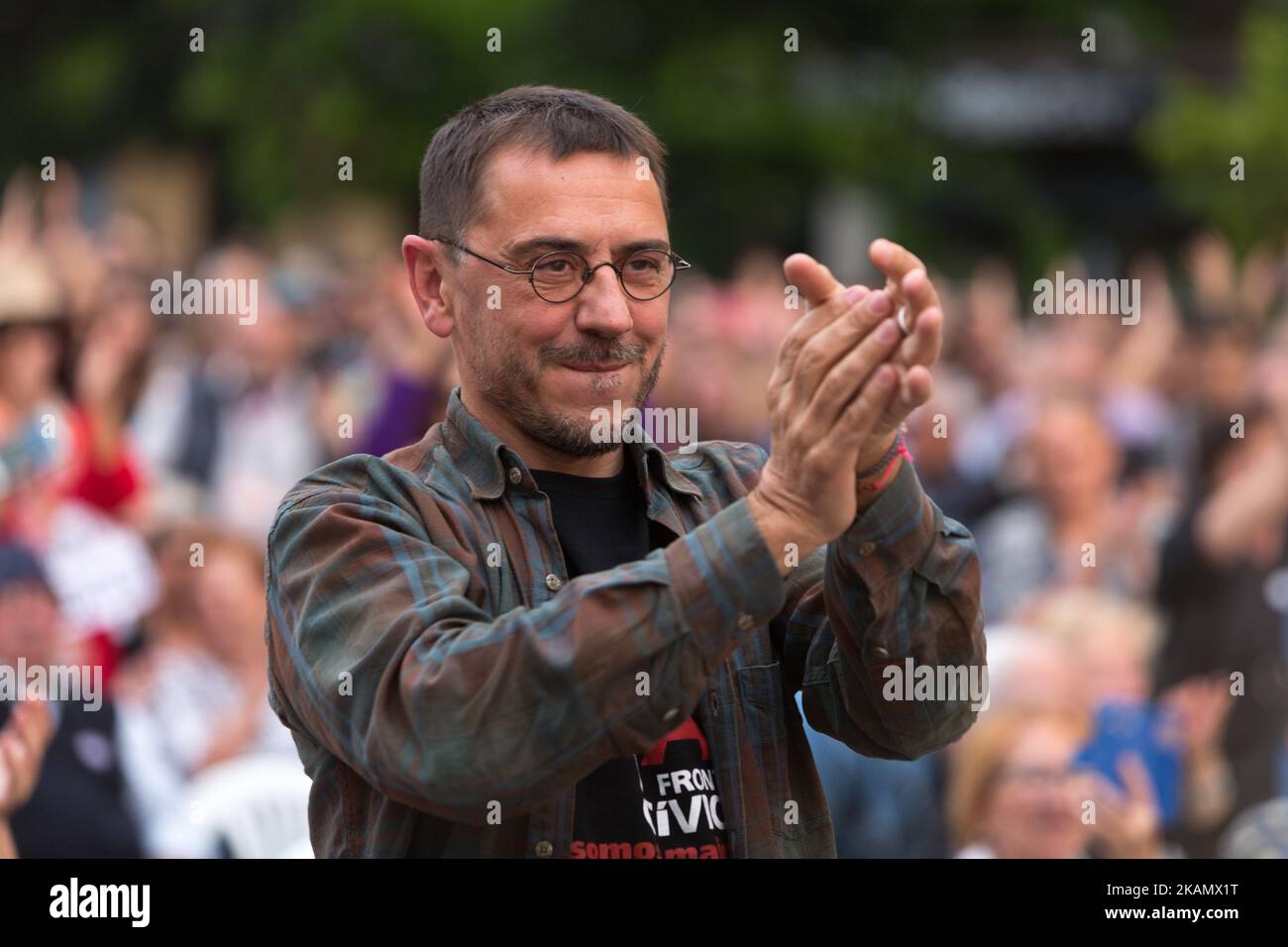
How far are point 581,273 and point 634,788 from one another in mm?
754

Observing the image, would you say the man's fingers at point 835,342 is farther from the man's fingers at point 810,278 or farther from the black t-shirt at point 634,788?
the black t-shirt at point 634,788

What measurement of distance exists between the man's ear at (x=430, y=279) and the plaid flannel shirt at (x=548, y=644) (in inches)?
7.0

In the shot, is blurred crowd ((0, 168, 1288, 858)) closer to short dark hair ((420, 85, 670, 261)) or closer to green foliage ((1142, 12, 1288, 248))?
short dark hair ((420, 85, 670, 261))

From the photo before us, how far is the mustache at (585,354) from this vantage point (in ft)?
9.45

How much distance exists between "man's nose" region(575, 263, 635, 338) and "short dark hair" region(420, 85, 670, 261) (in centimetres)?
19

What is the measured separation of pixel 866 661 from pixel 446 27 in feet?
50.6

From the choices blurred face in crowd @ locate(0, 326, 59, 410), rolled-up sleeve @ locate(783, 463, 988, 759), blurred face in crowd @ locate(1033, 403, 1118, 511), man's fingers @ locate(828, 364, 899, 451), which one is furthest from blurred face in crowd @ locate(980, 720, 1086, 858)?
blurred face in crowd @ locate(0, 326, 59, 410)

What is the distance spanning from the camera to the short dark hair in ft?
9.62

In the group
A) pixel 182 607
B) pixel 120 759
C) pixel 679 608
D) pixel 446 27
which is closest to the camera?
pixel 679 608

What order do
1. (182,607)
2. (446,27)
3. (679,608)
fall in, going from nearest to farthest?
1. (679,608)
2. (182,607)
3. (446,27)
